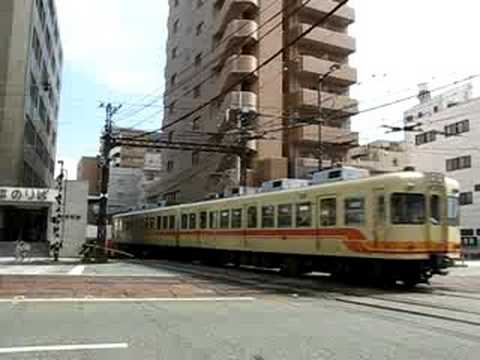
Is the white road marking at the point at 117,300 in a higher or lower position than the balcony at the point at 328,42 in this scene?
lower

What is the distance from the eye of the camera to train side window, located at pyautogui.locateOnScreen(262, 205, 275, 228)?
21797 millimetres

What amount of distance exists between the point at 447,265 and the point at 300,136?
2883cm

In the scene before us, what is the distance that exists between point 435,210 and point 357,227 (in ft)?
6.95

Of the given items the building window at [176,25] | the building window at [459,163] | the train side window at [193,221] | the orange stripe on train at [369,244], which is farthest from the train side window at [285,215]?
the building window at [176,25]

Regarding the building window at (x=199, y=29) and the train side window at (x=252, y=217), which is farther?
the building window at (x=199, y=29)

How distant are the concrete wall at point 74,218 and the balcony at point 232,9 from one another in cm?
1810

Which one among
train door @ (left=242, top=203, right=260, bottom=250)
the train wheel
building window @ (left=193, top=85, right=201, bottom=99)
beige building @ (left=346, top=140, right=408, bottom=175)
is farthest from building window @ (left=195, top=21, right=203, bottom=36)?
the train wheel

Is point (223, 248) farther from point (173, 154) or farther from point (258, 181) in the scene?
point (173, 154)

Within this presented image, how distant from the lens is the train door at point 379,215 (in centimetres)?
1683

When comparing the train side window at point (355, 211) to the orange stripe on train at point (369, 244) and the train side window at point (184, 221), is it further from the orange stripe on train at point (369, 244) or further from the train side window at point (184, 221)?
the train side window at point (184, 221)

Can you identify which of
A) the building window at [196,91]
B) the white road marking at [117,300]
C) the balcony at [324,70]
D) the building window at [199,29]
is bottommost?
the white road marking at [117,300]

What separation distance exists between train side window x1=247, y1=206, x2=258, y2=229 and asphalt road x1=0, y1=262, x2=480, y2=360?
8.42 metres

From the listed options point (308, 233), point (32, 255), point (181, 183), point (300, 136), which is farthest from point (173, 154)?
point (308, 233)

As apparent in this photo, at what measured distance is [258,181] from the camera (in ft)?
138
